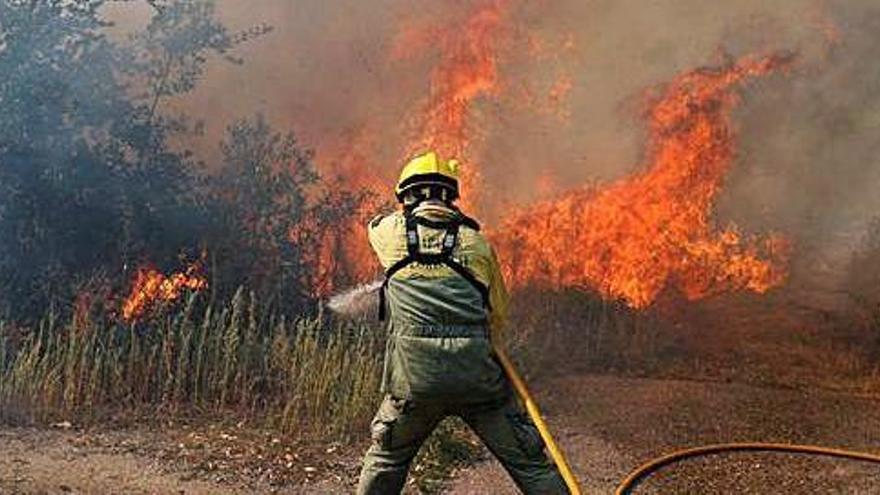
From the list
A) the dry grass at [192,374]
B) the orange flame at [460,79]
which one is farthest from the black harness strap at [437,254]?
the orange flame at [460,79]

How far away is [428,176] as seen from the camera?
4094mm

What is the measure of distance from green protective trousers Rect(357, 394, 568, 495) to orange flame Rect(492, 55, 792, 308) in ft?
19.6

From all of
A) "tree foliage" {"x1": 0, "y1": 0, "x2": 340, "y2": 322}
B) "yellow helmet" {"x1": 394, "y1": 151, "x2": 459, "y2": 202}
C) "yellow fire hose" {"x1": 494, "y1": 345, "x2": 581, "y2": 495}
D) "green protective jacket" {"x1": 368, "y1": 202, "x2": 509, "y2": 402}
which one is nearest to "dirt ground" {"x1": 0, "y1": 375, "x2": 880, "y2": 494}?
"yellow fire hose" {"x1": 494, "y1": 345, "x2": 581, "y2": 495}

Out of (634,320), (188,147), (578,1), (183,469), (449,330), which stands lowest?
(183,469)

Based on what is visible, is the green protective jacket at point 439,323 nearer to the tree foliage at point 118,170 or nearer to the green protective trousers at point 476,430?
the green protective trousers at point 476,430

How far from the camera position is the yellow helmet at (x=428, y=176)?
409 centimetres

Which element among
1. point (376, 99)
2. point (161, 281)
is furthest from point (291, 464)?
point (376, 99)

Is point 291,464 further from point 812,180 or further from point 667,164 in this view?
point 812,180

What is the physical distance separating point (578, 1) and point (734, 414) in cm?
601

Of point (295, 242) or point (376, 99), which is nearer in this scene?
point (295, 242)

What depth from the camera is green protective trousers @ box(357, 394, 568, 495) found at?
395 centimetres

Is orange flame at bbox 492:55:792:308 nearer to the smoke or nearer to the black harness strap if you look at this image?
the smoke

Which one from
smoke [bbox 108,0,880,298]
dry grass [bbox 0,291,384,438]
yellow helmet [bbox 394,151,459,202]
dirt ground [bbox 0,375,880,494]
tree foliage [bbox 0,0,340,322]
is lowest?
dirt ground [bbox 0,375,880,494]

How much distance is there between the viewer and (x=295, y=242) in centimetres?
845
